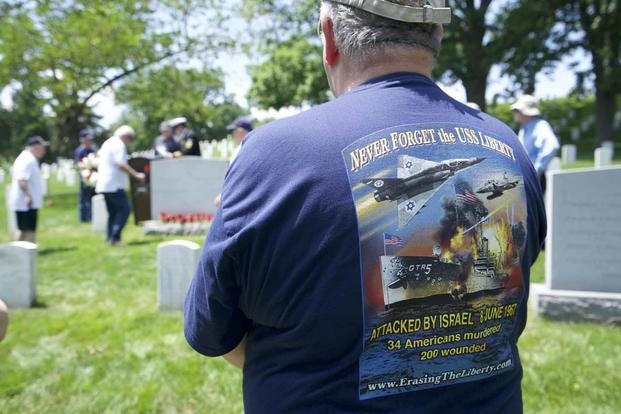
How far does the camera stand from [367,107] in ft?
4.36

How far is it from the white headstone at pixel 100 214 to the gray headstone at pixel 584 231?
821 centimetres

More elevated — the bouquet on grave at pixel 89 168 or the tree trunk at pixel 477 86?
the tree trunk at pixel 477 86

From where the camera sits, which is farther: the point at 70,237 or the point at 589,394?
the point at 70,237

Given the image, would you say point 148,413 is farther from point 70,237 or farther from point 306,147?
point 70,237

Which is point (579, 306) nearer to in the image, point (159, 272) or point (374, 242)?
point (159, 272)

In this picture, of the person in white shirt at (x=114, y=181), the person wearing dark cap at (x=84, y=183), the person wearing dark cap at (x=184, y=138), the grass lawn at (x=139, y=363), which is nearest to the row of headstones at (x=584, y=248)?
the grass lawn at (x=139, y=363)

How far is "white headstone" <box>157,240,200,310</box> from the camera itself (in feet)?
17.7

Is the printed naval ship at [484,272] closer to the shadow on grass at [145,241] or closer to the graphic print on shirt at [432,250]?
the graphic print on shirt at [432,250]

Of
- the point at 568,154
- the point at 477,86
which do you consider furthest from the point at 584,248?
the point at 477,86

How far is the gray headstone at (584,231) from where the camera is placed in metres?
4.98

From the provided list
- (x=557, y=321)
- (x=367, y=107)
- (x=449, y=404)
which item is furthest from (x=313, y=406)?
(x=557, y=321)

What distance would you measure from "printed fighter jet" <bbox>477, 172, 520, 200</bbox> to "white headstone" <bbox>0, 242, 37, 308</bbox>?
17.8 ft

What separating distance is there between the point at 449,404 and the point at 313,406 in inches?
13.4

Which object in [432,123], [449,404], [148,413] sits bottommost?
[148,413]
